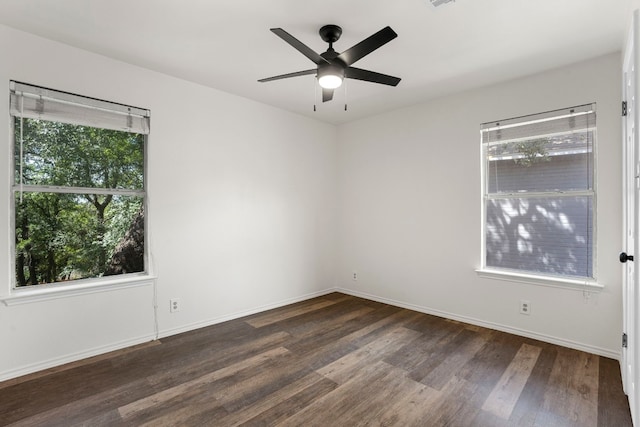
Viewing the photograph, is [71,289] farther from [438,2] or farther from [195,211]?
[438,2]

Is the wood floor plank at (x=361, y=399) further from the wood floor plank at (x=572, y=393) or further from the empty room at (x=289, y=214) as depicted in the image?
the wood floor plank at (x=572, y=393)

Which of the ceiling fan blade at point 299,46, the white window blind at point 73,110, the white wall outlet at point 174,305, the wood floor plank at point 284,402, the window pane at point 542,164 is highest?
the ceiling fan blade at point 299,46

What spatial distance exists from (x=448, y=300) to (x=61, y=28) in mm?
4437

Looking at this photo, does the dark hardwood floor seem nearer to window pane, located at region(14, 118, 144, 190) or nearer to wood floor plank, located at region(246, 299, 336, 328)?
wood floor plank, located at region(246, 299, 336, 328)

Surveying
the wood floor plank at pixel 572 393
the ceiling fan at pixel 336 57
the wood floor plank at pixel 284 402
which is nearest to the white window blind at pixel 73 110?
the ceiling fan at pixel 336 57

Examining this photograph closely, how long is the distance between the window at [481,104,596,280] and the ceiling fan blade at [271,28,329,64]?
224cm

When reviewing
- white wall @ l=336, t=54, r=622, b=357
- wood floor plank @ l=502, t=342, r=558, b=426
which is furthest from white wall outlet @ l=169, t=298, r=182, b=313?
wood floor plank @ l=502, t=342, r=558, b=426

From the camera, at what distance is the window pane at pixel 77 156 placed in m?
2.53

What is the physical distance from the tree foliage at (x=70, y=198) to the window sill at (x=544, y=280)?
3681mm

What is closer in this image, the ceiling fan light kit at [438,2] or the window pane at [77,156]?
the ceiling fan light kit at [438,2]

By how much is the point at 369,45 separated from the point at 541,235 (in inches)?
101

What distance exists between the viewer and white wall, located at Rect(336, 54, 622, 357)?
2750 millimetres

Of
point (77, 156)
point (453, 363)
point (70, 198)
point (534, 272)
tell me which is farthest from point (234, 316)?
point (534, 272)

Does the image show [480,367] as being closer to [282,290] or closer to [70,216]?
[282,290]
